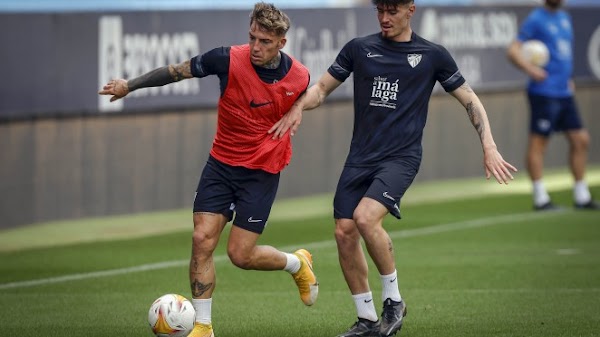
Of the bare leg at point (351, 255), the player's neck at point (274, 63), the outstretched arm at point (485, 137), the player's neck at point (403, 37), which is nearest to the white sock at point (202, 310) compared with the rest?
the bare leg at point (351, 255)

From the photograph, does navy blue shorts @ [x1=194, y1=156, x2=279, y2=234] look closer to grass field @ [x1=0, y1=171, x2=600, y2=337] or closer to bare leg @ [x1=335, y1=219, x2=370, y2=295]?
bare leg @ [x1=335, y1=219, x2=370, y2=295]

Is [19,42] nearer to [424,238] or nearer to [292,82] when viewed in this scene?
Result: [424,238]

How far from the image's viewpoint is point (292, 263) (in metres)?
9.84

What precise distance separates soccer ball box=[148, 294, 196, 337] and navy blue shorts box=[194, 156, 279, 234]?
28.0 inches

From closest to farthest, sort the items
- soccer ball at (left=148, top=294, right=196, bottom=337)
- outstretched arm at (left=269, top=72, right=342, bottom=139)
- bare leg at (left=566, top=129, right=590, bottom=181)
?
soccer ball at (left=148, top=294, right=196, bottom=337) → outstretched arm at (left=269, top=72, right=342, bottom=139) → bare leg at (left=566, top=129, right=590, bottom=181)

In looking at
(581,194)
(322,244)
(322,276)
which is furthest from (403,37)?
(581,194)

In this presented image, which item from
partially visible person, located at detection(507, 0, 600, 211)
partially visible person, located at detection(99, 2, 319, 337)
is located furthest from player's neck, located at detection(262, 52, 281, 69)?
partially visible person, located at detection(507, 0, 600, 211)

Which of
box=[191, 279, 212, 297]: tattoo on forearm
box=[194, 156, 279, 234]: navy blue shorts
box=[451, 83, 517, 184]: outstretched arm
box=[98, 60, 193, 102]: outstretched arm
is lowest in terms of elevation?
box=[191, 279, 212, 297]: tattoo on forearm

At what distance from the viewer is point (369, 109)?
932 cm

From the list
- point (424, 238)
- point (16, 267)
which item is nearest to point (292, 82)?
point (16, 267)

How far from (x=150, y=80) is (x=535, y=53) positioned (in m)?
8.52

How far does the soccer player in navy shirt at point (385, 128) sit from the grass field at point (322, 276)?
20.0 inches

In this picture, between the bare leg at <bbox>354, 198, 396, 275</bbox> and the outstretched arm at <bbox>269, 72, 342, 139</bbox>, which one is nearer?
the bare leg at <bbox>354, 198, 396, 275</bbox>

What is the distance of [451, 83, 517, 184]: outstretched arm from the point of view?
9.06m
